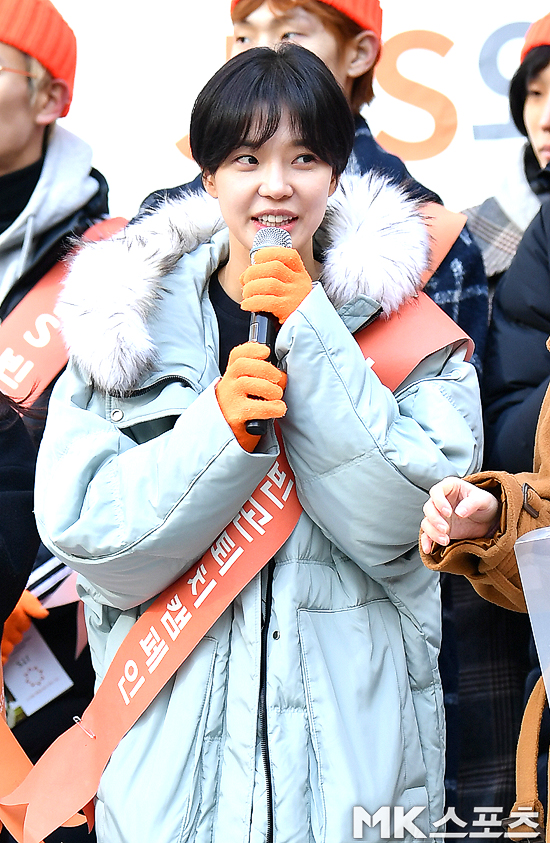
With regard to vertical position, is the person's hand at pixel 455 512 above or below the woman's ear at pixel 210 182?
below

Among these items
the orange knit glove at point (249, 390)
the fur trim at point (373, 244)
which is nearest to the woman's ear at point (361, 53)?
the fur trim at point (373, 244)

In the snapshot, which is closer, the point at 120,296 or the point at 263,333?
the point at 263,333

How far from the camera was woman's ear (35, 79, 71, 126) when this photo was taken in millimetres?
2404

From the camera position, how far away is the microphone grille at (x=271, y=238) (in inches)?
57.6

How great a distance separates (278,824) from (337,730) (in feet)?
0.49

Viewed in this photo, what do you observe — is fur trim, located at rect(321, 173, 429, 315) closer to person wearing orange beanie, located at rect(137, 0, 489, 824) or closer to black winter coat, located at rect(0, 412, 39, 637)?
person wearing orange beanie, located at rect(137, 0, 489, 824)

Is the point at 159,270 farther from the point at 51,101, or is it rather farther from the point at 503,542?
the point at 51,101

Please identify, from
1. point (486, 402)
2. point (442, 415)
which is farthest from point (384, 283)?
point (486, 402)

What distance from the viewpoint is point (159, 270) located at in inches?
64.5

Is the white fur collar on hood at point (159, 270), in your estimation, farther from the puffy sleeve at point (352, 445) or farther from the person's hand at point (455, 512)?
the person's hand at point (455, 512)

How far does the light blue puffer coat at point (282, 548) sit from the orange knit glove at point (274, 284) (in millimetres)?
27

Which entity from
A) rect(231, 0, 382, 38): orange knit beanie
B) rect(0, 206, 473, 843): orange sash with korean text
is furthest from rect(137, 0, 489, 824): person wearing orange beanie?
rect(0, 206, 473, 843): orange sash with korean text

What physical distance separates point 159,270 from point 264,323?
33 centimetres

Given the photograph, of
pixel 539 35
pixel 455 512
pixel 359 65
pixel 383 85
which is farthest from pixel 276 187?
pixel 383 85
